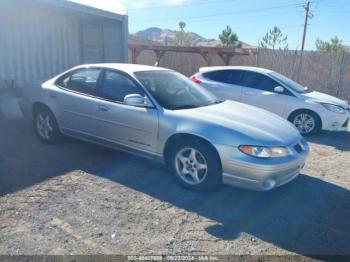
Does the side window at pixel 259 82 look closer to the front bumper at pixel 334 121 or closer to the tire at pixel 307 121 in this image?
the tire at pixel 307 121

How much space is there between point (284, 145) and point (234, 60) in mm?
13533

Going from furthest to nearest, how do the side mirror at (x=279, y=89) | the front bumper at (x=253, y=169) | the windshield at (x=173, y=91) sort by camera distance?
1. the side mirror at (x=279, y=89)
2. the windshield at (x=173, y=91)
3. the front bumper at (x=253, y=169)

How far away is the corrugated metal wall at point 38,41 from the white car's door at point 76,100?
3256mm

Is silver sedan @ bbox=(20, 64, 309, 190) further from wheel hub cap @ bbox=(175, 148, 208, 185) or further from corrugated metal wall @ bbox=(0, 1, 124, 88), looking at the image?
corrugated metal wall @ bbox=(0, 1, 124, 88)

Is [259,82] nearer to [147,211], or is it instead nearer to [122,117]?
[122,117]

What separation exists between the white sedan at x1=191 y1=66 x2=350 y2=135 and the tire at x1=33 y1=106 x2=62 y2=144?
163 inches

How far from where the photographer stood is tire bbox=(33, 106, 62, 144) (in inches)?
218

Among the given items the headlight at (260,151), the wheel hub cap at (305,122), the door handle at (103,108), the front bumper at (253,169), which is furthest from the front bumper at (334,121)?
the door handle at (103,108)

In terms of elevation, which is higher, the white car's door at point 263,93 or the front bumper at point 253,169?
the white car's door at point 263,93

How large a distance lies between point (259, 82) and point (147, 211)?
17.5ft

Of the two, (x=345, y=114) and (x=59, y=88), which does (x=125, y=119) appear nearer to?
(x=59, y=88)

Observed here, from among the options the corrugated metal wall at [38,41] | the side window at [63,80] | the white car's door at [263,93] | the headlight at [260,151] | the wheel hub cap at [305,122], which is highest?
the corrugated metal wall at [38,41]

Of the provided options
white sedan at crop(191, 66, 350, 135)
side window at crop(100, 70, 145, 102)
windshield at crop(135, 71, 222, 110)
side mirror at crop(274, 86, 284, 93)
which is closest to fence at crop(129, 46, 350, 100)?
white sedan at crop(191, 66, 350, 135)

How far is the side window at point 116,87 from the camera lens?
456 centimetres
